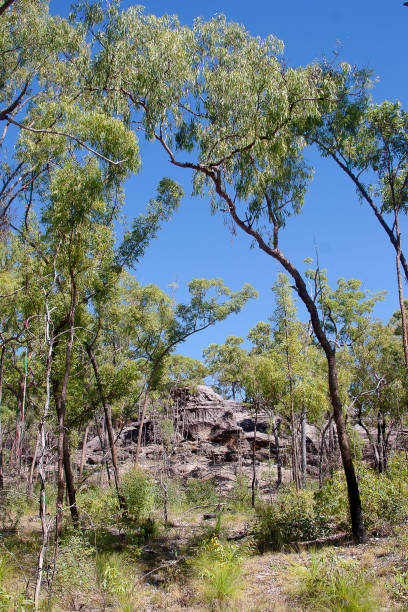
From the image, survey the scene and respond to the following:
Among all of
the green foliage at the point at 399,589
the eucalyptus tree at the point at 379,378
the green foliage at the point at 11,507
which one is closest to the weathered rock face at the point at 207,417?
the eucalyptus tree at the point at 379,378

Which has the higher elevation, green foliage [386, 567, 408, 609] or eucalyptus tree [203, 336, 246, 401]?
eucalyptus tree [203, 336, 246, 401]

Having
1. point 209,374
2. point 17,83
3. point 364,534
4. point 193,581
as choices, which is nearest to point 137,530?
point 193,581

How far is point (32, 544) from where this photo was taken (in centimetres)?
945

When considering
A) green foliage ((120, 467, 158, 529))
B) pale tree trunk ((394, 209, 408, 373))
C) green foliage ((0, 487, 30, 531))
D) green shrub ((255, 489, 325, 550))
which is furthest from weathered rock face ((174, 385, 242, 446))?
pale tree trunk ((394, 209, 408, 373))

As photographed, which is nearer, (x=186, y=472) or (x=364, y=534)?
(x=364, y=534)

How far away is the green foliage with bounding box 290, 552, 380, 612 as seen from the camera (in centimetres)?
504

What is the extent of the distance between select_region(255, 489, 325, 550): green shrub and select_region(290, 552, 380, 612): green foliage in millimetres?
2323

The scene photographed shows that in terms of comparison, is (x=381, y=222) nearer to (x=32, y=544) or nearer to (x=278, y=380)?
(x=278, y=380)

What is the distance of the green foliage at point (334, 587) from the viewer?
5035 mm

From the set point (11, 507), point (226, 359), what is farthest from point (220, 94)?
point (226, 359)

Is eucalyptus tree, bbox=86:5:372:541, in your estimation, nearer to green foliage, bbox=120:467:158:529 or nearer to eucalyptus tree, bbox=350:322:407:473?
green foliage, bbox=120:467:158:529

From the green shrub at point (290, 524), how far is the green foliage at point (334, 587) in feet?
7.62

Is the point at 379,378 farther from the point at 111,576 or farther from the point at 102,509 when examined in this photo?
the point at 111,576

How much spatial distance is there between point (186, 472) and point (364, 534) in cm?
1815
